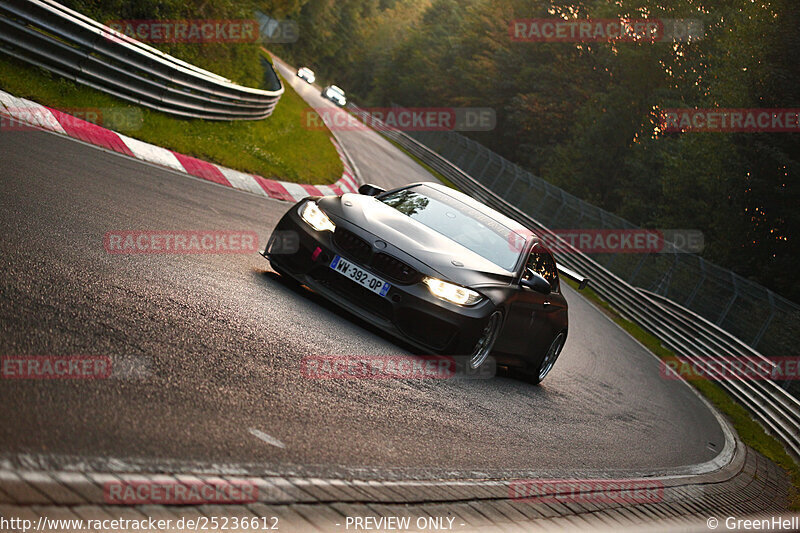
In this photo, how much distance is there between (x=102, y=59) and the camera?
563 inches

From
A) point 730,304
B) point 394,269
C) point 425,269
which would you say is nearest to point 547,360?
point 425,269

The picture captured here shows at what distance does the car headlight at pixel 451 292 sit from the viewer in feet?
24.0

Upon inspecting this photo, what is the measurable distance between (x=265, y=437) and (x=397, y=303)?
3.06 metres

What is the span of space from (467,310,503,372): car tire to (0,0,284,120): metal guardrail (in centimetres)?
836

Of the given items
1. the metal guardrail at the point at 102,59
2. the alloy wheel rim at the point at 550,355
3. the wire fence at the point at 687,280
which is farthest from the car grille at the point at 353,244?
the wire fence at the point at 687,280

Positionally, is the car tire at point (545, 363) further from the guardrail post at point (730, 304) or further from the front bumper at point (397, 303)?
the guardrail post at point (730, 304)

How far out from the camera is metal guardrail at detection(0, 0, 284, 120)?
12336 mm

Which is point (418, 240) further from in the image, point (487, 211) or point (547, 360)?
point (547, 360)

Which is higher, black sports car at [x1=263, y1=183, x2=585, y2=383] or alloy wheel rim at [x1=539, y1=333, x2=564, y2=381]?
black sports car at [x1=263, y1=183, x2=585, y2=383]

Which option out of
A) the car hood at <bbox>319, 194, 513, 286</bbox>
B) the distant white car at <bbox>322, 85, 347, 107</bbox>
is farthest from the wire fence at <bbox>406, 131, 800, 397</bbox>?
the distant white car at <bbox>322, 85, 347, 107</bbox>

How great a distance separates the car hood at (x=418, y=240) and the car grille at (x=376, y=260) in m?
0.15

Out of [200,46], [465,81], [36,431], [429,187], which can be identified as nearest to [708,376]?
[429,187]

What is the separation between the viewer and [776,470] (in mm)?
11805

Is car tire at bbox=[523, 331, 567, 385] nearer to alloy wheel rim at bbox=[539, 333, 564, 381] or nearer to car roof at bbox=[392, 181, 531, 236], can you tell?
alloy wheel rim at bbox=[539, 333, 564, 381]
